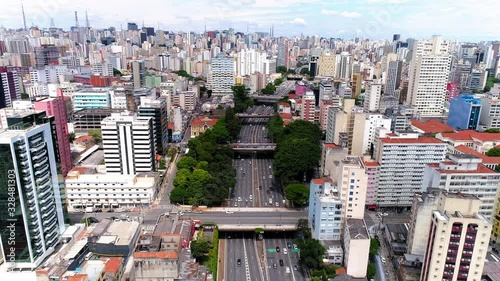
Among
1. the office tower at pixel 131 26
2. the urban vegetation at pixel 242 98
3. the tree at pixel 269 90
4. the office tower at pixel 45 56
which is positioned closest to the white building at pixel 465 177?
the urban vegetation at pixel 242 98

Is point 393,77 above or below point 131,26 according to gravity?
below

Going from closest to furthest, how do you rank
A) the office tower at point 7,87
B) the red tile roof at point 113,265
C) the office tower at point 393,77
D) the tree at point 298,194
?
the red tile roof at point 113,265
the tree at point 298,194
the office tower at point 7,87
the office tower at point 393,77

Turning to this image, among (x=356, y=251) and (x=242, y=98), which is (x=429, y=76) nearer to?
(x=242, y=98)

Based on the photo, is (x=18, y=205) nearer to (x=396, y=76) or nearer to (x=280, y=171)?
(x=280, y=171)

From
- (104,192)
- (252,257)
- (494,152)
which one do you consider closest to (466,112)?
(494,152)

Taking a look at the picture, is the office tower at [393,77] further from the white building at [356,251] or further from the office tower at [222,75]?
the white building at [356,251]
